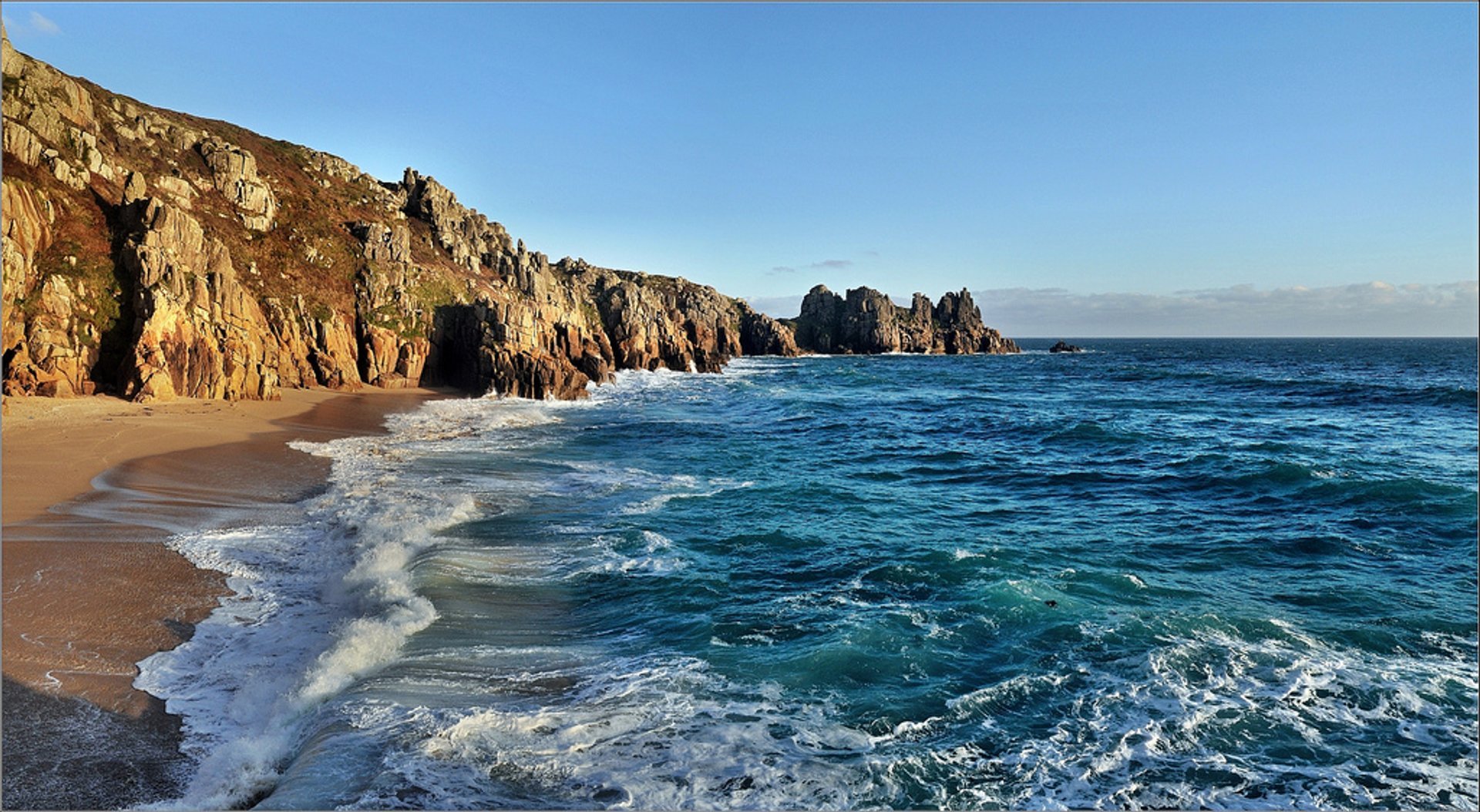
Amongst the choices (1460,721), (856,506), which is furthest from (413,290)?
(1460,721)

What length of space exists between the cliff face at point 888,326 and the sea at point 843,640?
442ft

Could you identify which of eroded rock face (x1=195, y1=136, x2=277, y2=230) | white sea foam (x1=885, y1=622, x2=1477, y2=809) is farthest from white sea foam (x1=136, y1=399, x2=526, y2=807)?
eroded rock face (x1=195, y1=136, x2=277, y2=230)

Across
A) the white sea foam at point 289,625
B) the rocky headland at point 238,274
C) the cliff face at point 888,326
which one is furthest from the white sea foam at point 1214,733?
the cliff face at point 888,326

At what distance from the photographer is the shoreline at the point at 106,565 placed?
7969 mm

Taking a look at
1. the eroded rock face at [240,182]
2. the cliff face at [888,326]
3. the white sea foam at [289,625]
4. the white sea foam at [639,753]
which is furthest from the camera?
the cliff face at [888,326]

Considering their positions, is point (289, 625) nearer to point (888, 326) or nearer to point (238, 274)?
point (238, 274)

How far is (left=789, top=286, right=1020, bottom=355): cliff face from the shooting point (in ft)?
526

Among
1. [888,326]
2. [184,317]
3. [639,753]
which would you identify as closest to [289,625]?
[639,753]

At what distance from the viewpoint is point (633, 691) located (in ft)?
33.3

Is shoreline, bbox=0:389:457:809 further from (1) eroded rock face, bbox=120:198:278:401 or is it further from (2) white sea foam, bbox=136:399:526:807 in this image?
(1) eroded rock face, bbox=120:198:278:401

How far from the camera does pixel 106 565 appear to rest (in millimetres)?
13570

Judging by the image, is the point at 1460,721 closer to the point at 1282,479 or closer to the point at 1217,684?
the point at 1217,684

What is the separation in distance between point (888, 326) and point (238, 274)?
132 m

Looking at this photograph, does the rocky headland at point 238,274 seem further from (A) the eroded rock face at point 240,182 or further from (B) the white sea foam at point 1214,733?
(B) the white sea foam at point 1214,733
